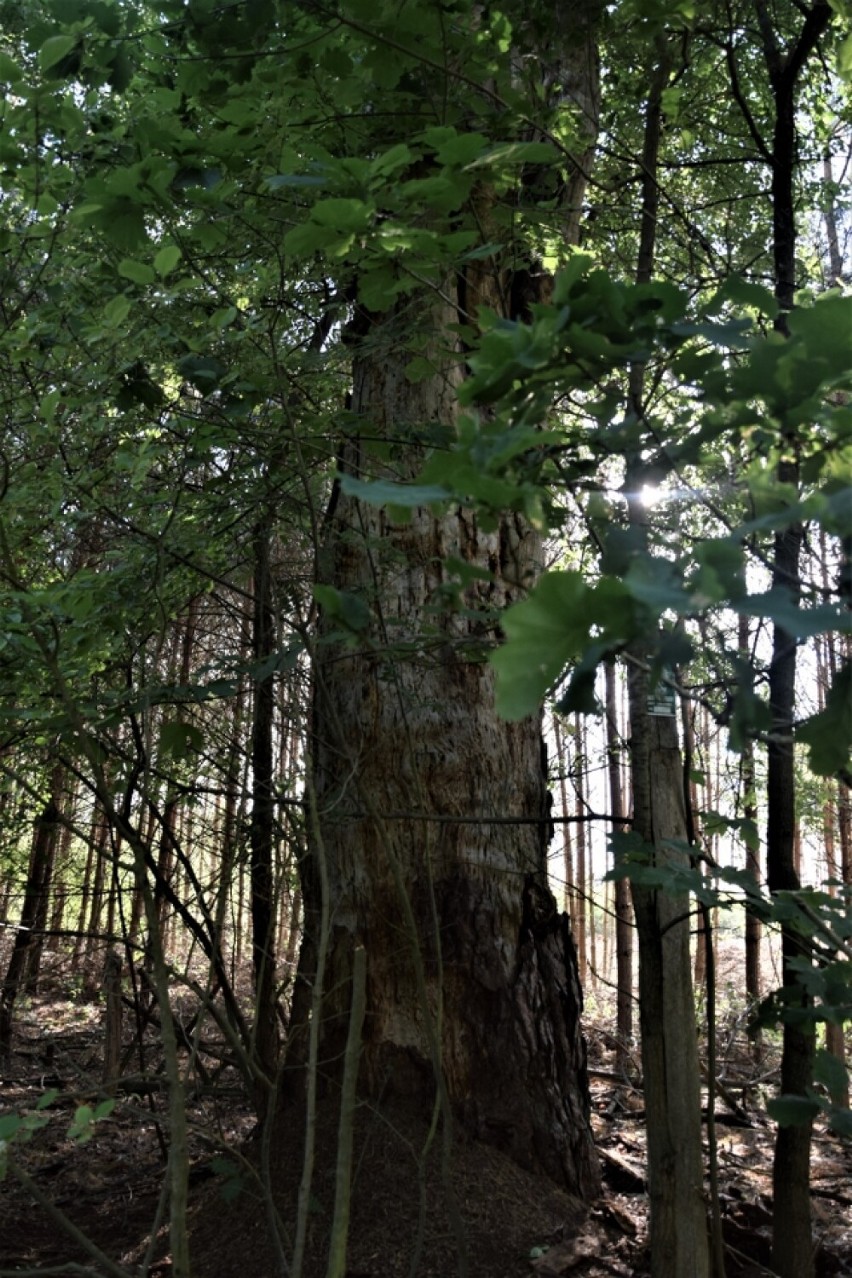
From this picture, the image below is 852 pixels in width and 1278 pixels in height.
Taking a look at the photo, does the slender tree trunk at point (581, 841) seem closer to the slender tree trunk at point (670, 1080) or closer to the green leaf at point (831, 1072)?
the slender tree trunk at point (670, 1080)

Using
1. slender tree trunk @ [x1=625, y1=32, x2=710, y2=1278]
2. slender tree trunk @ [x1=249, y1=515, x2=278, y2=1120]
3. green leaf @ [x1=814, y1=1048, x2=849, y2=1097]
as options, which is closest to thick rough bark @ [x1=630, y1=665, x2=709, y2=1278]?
slender tree trunk @ [x1=625, y1=32, x2=710, y2=1278]

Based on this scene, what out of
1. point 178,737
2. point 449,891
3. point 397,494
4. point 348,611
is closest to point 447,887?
point 449,891

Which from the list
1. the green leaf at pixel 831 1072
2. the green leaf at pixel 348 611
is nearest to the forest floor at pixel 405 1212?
the green leaf at pixel 831 1072

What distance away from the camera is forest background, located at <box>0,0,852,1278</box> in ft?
3.22

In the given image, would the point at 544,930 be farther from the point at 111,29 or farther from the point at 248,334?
the point at 111,29

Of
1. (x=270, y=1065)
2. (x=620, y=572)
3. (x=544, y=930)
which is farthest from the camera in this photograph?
(x=270, y=1065)

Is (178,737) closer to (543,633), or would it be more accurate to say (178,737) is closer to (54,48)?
(54,48)

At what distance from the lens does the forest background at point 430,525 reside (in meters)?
0.98

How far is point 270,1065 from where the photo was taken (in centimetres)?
355

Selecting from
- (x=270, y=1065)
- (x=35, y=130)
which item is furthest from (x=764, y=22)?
(x=270, y=1065)

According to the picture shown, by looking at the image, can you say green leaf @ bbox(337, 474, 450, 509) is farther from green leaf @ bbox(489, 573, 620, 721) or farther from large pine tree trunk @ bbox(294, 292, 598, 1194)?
large pine tree trunk @ bbox(294, 292, 598, 1194)

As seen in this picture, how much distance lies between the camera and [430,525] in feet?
10.7

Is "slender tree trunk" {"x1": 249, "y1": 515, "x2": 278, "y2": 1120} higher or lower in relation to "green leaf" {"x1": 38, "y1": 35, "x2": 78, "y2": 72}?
lower

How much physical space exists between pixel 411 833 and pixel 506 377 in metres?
2.26
